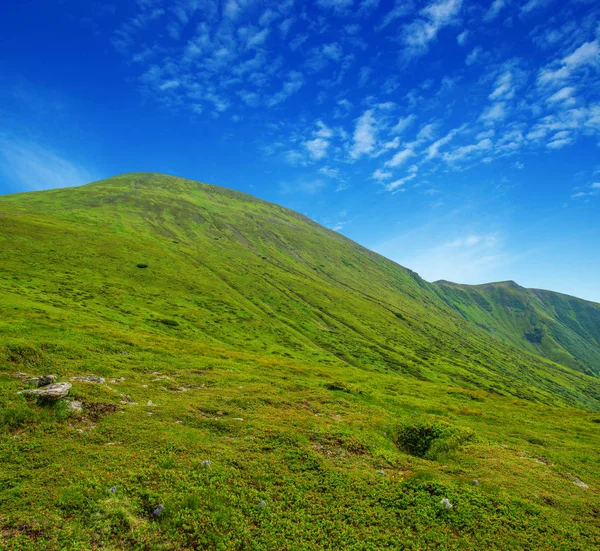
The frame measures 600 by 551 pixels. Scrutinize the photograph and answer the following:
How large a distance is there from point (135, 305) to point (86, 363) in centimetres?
6705

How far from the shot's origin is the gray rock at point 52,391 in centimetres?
1980

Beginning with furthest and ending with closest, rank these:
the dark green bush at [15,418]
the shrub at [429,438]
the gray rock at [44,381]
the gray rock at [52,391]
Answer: the shrub at [429,438]
the gray rock at [44,381]
the gray rock at [52,391]
the dark green bush at [15,418]

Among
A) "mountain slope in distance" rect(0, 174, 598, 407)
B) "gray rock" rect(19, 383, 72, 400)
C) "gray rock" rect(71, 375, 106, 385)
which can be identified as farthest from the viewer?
"mountain slope in distance" rect(0, 174, 598, 407)

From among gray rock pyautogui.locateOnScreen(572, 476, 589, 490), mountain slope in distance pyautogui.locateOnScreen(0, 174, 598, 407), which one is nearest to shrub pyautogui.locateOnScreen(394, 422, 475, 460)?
gray rock pyautogui.locateOnScreen(572, 476, 589, 490)

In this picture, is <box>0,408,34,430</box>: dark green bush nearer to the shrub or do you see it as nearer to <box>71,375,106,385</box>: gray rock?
<box>71,375,106,385</box>: gray rock

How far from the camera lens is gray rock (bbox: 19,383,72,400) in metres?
19.8

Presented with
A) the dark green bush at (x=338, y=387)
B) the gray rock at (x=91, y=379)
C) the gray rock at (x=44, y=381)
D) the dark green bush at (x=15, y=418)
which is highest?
the gray rock at (x=44, y=381)

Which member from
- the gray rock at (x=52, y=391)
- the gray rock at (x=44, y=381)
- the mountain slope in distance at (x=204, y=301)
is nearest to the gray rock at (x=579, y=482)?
the gray rock at (x=52, y=391)

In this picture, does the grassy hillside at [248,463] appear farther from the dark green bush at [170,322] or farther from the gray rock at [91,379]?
the dark green bush at [170,322]

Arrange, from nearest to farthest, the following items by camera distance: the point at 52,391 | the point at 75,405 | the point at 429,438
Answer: the point at 52,391, the point at 75,405, the point at 429,438

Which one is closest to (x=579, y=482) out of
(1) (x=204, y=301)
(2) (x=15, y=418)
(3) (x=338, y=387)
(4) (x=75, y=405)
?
(3) (x=338, y=387)

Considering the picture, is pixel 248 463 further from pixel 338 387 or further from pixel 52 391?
pixel 338 387

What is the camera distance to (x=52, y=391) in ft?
66.4

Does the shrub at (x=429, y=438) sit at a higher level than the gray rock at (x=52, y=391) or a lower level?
lower
